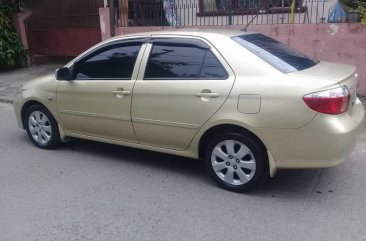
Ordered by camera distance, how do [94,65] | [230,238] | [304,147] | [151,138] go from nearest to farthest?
1. [230,238]
2. [304,147]
3. [151,138]
4. [94,65]

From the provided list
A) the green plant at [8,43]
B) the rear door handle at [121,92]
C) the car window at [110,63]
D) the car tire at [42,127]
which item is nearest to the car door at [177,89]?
the rear door handle at [121,92]

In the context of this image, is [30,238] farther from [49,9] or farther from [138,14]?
[49,9]

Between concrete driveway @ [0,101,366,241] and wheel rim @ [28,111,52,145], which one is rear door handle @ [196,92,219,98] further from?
wheel rim @ [28,111,52,145]

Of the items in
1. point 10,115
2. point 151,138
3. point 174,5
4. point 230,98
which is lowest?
point 10,115

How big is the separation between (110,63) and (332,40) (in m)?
4.52

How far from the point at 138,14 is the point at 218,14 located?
6.44ft

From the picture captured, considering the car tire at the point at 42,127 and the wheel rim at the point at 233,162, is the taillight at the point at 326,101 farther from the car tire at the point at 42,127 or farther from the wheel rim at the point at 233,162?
the car tire at the point at 42,127

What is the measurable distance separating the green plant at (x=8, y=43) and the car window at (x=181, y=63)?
27.7 feet

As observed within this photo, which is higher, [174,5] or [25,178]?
[174,5]

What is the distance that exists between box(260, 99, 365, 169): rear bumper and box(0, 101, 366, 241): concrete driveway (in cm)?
44

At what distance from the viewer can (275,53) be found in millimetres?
4379

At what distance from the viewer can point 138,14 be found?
1034cm

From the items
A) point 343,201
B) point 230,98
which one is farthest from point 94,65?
point 343,201

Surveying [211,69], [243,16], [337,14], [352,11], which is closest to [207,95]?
[211,69]
